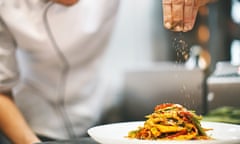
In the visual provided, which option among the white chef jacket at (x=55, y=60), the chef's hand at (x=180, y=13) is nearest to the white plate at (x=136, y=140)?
the chef's hand at (x=180, y=13)

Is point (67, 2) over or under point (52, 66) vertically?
over

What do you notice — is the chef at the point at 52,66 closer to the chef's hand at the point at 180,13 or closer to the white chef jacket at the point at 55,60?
the white chef jacket at the point at 55,60

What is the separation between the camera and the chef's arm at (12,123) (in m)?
1.24

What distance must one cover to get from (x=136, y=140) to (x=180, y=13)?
0.19m

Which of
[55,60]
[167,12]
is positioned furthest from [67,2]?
[167,12]

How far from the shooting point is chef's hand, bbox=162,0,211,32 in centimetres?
70

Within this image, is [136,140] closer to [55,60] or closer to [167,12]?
[167,12]

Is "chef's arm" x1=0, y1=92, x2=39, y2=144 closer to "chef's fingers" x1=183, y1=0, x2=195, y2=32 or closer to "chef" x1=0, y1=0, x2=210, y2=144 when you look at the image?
"chef" x1=0, y1=0, x2=210, y2=144

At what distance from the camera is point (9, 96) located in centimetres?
132

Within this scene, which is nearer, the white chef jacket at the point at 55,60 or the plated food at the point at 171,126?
the plated food at the point at 171,126

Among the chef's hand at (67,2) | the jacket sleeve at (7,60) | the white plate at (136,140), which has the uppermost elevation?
the chef's hand at (67,2)

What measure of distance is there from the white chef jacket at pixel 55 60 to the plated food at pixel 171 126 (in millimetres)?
599

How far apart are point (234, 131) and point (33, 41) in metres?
0.72

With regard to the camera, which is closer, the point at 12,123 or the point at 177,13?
the point at 177,13
